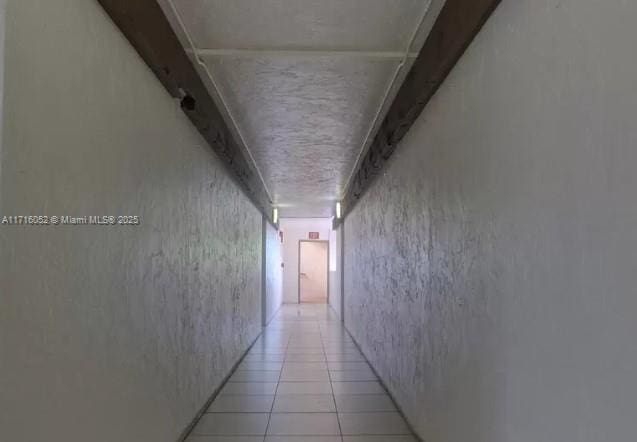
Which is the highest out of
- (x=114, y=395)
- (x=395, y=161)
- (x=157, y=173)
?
(x=395, y=161)

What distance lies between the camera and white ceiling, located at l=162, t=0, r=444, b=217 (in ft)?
8.14

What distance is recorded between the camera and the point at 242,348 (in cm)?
586

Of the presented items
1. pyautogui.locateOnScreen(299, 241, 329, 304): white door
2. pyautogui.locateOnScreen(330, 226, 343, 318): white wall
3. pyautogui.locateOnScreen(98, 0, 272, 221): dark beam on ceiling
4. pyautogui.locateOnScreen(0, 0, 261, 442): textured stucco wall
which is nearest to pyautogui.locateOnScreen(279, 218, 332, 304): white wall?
pyautogui.locateOnScreen(330, 226, 343, 318): white wall

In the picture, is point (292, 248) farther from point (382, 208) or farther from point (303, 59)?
point (303, 59)

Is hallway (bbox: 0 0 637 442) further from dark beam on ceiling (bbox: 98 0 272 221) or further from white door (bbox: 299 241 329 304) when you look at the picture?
white door (bbox: 299 241 329 304)

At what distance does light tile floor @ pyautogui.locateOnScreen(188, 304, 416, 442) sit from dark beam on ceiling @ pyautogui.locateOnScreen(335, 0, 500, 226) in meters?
2.03

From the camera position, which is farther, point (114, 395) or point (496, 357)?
point (114, 395)

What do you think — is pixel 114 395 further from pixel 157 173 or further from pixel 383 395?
pixel 383 395

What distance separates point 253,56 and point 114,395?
1972mm

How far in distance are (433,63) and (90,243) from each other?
1828mm

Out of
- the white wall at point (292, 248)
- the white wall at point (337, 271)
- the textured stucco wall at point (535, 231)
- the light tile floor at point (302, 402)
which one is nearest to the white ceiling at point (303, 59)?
the textured stucco wall at point (535, 231)

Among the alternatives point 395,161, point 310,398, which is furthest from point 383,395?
point 395,161

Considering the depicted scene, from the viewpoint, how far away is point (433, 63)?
2545mm

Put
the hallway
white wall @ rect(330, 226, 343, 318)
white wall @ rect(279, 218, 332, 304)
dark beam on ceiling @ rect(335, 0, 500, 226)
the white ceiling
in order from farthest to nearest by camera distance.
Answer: white wall @ rect(279, 218, 332, 304) → white wall @ rect(330, 226, 343, 318) → the white ceiling → dark beam on ceiling @ rect(335, 0, 500, 226) → the hallway
